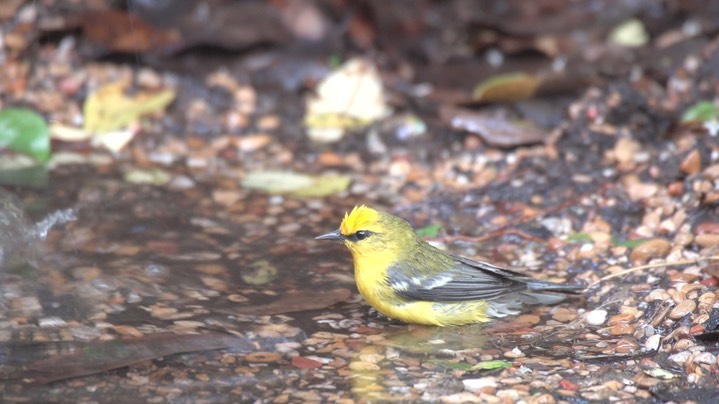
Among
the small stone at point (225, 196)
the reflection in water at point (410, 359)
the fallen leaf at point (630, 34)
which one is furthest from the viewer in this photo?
the fallen leaf at point (630, 34)

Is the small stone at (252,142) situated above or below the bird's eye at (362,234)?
above

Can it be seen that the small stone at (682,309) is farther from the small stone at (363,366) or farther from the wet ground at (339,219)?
the small stone at (363,366)

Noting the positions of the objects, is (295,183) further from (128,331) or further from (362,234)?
(128,331)

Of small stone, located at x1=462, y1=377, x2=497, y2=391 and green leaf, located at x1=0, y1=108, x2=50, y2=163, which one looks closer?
small stone, located at x1=462, y1=377, x2=497, y2=391

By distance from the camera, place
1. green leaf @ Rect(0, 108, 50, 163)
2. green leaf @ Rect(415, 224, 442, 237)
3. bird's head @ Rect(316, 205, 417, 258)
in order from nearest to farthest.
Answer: bird's head @ Rect(316, 205, 417, 258)
green leaf @ Rect(415, 224, 442, 237)
green leaf @ Rect(0, 108, 50, 163)

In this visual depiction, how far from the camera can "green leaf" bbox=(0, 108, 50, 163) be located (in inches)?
279

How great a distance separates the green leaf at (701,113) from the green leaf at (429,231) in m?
2.04

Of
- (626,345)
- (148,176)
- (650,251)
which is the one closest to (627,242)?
(650,251)

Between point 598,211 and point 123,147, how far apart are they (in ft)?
11.3

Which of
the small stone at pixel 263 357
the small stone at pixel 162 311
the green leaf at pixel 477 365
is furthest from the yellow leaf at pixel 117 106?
the green leaf at pixel 477 365

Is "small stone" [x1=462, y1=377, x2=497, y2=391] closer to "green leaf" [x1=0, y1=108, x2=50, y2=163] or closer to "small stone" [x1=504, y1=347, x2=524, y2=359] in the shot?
"small stone" [x1=504, y1=347, x2=524, y2=359]

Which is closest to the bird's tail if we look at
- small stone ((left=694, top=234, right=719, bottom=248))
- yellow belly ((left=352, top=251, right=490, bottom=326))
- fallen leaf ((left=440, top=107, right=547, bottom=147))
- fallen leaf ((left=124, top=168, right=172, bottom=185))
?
yellow belly ((left=352, top=251, right=490, bottom=326))

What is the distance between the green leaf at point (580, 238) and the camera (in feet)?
20.0

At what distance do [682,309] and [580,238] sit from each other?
122 centimetres
